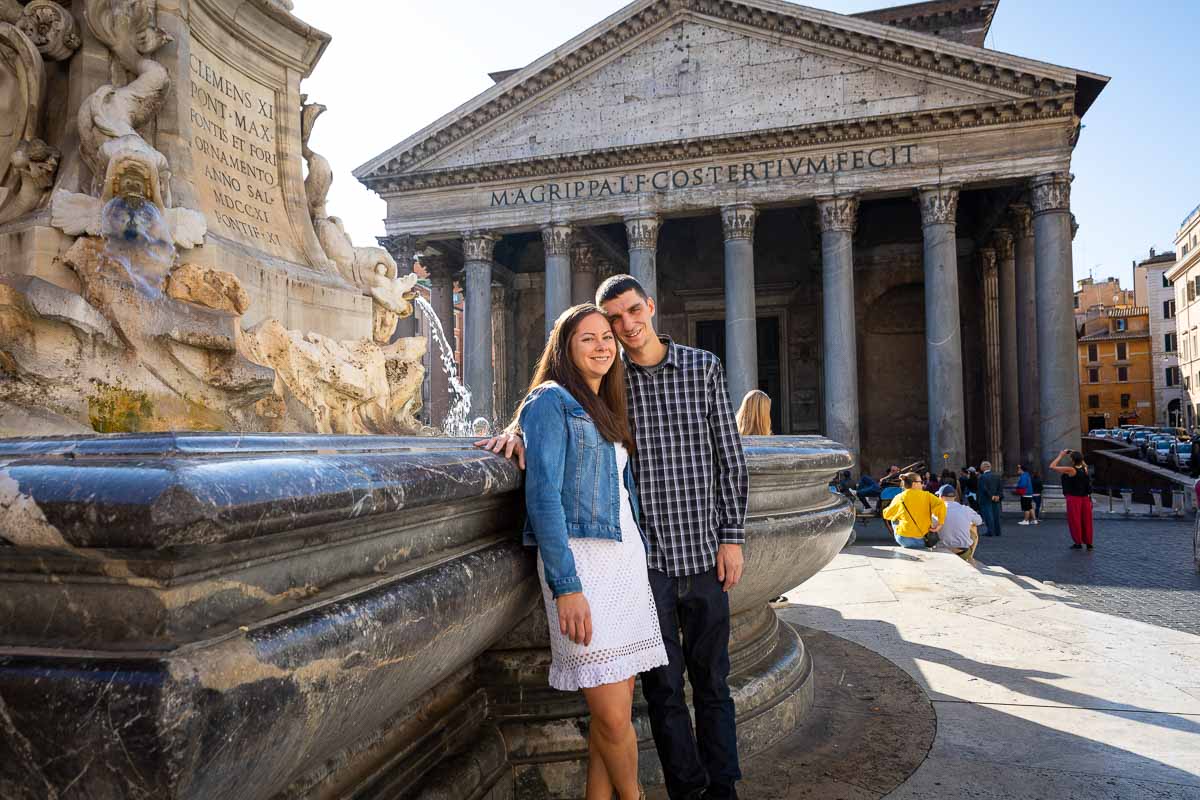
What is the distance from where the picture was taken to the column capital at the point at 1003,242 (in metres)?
22.2

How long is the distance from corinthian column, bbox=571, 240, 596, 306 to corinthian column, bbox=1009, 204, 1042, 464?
458 inches

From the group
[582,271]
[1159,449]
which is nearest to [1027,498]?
[582,271]

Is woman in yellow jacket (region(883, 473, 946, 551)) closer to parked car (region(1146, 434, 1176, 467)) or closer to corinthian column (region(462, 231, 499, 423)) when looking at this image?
corinthian column (region(462, 231, 499, 423))

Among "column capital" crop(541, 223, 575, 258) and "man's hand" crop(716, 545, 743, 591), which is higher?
"column capital" crop(541, 223, 575, 258)

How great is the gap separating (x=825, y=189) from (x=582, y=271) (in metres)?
7.54

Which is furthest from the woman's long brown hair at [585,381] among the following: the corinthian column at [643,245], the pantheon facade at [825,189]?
the corinthian column at [643,245]

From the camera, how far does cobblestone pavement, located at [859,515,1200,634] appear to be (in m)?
6.72

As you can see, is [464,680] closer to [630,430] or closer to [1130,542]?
[630,430]

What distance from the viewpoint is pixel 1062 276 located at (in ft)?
56.7

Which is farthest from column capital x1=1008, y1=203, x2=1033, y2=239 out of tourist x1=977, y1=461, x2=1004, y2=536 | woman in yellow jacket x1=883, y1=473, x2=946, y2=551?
woman in yellow jacket x1=883, y1=473, x2=946, y2=551

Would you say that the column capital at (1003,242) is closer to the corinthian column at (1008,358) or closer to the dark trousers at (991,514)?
the corinthian column at (1008,358)

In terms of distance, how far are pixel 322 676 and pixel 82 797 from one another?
29cm

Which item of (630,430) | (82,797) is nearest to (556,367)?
(630,430)

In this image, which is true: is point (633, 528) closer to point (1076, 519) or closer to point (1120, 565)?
point (1120, 565)
